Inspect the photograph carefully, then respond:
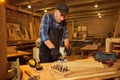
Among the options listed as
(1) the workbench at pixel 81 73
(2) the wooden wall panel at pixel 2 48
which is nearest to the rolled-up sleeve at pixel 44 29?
(1) the workbench at pixel 81 73

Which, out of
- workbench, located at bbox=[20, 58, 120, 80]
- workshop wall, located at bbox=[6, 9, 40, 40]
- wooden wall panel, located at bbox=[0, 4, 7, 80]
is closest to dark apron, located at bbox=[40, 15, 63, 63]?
workbench, located at bbox=[20, 58, 120, 80]

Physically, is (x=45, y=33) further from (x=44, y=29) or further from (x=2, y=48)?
(x=2, y=48)

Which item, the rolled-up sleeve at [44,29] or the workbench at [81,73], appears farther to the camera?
the rolled-up sleeve at [44,29]

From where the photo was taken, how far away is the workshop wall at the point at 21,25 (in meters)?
4.87

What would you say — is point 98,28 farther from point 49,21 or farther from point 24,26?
point 49,21

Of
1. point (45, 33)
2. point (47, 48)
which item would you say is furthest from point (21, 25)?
point (45, 33)

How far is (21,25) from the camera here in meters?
5.53

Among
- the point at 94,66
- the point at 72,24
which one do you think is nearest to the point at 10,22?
the point at 94,66

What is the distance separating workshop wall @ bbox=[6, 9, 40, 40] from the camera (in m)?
4.87

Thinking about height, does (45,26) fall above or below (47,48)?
above

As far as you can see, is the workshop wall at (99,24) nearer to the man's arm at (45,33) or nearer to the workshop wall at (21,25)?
the workshop wall at (21,25)

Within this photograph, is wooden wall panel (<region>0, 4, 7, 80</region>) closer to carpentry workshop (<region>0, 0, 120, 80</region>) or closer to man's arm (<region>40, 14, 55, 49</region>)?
carpentry workshop (<region>0, 0, 120, 80</region>)

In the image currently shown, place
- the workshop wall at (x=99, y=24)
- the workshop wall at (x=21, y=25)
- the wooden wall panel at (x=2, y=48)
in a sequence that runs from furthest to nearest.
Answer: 1. the workshop wall at (x=99, y=24)
2. the workshop wall at (x=21, y=25)
3. the wooden wall panel at (x=2, y=48)

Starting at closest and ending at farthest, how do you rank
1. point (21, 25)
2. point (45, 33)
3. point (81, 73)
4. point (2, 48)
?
point (2, 48) → point (81, 73) → point (45, 33) → point (21, 25)
